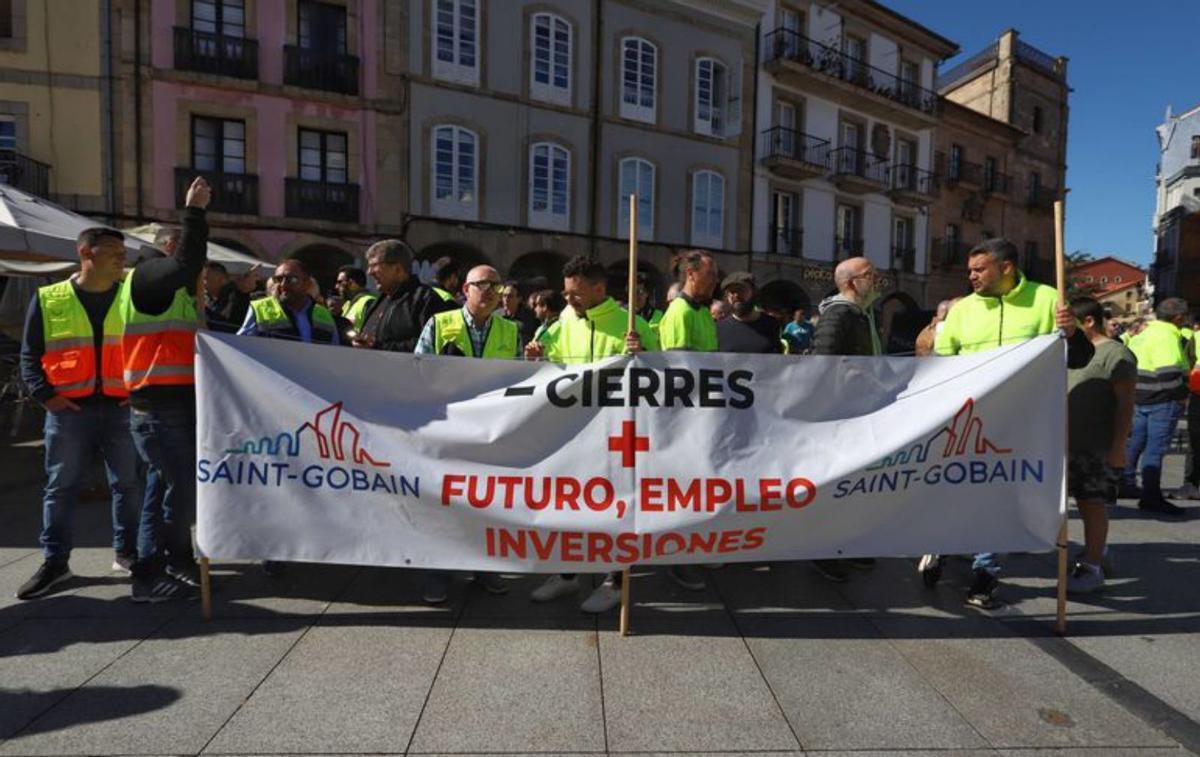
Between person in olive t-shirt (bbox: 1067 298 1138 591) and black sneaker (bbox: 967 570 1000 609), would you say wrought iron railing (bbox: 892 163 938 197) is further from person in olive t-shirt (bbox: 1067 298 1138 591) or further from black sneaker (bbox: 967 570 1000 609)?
black sneaker (bbox: 967 570 1000 609)

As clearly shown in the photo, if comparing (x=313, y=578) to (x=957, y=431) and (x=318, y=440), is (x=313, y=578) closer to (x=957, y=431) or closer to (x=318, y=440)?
(x=318, y=440)

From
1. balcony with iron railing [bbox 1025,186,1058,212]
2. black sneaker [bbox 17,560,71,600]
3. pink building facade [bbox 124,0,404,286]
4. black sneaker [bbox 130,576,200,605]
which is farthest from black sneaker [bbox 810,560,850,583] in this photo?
balcony with iron railing [bbox 1025,186,1058,212]

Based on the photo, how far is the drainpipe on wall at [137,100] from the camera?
14.3 m

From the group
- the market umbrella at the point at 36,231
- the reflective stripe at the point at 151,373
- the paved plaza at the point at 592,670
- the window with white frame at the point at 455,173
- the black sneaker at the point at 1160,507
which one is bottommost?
the paved plaza at the point at 592,670

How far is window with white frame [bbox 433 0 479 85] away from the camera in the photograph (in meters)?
16.5

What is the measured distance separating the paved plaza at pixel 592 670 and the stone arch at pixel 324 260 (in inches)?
506

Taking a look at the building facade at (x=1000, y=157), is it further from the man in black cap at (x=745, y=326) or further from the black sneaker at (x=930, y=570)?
the black sneaker at (x=930, y=570)

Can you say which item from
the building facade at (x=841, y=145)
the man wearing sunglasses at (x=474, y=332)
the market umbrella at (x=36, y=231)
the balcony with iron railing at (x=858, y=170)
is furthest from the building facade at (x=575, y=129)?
the man wearing sunglasses at (x=474, y=332)

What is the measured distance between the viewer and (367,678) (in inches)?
118

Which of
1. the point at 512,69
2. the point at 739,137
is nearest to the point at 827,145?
the point at 739,137

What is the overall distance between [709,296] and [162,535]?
3423mm

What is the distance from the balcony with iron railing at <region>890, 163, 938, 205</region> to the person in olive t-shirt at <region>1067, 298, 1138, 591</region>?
2266cm

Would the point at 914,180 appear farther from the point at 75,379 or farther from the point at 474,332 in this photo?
the point at 75,379

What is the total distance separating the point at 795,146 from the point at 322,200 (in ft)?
47.0
